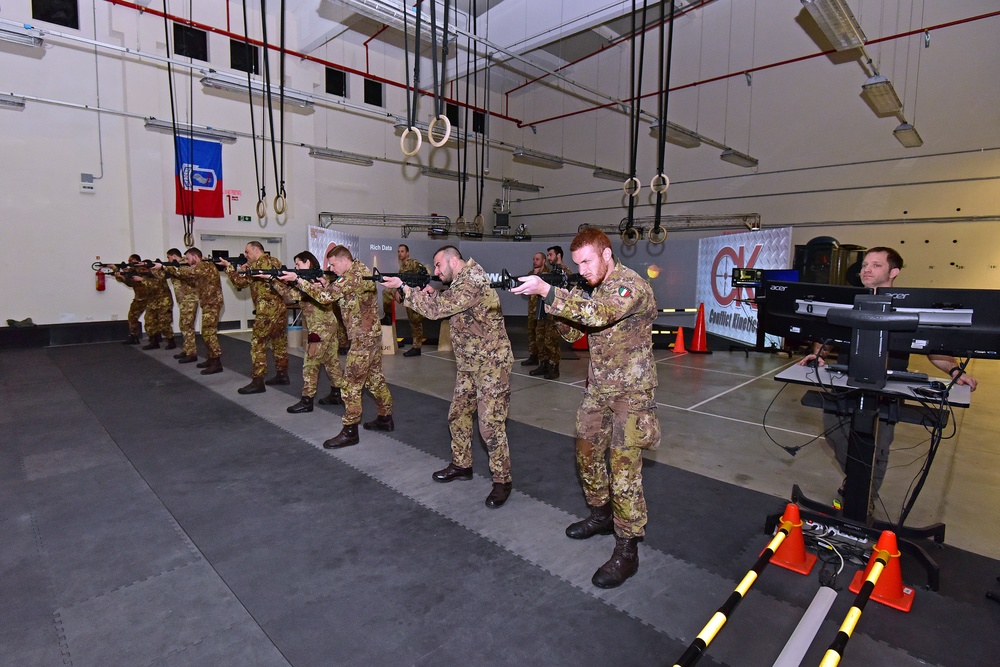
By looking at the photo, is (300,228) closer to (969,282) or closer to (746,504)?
(746,504)

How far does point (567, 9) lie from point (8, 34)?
8.57 metres

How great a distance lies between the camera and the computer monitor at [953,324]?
2330 millimetres

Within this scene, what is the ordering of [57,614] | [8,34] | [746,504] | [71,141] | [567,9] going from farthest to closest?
[71,141] → [567,9] → [8,34] → [746,504] → [57,614]

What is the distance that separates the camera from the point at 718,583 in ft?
8.74

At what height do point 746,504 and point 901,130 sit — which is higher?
point 901,130

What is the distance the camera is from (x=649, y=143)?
49.2ft

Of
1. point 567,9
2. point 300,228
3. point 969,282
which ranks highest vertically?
point 567,9

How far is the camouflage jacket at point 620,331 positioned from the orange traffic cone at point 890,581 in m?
1.37

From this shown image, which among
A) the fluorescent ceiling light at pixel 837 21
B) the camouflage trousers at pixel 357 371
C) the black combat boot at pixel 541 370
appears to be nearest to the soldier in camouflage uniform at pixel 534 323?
the black combat boot at pixel 541 370

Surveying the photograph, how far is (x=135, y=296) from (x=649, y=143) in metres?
13.8

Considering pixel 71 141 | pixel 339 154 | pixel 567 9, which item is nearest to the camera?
pixel 567 9

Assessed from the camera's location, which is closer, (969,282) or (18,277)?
(18,277)

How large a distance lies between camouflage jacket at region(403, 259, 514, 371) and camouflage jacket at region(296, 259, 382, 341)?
1.14 metres

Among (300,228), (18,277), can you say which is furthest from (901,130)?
(18,277)
